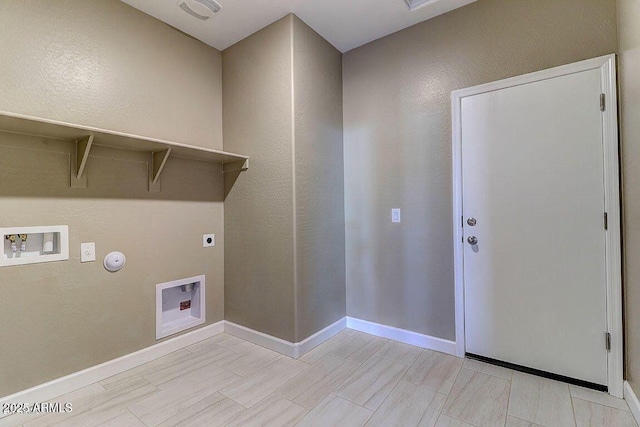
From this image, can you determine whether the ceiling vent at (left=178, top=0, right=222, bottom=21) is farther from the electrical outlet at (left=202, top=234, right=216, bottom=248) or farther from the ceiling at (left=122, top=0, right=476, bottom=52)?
the electrical outlet at (left=202, top=234, right=216, bottom=248)

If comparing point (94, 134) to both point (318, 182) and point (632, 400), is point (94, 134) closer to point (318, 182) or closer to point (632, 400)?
point (318, 182)

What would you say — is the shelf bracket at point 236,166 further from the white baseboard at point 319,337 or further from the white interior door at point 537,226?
the white interior door at point 537,226

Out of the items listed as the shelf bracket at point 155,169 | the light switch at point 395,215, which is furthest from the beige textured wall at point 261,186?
the light switch at point 395,215

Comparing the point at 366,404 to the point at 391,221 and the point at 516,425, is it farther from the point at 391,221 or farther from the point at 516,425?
the point at 391,221

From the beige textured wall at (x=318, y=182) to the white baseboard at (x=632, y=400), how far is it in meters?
1.92

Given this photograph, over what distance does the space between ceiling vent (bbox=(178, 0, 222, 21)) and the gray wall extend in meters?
0.41

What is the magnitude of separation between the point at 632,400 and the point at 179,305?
3115 mm

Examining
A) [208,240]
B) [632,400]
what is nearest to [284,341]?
[208,240]

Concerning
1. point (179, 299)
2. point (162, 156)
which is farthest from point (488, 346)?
point (162, 156)

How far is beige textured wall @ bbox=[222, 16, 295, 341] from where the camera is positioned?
7.55ft

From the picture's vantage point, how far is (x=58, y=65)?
1.82 m

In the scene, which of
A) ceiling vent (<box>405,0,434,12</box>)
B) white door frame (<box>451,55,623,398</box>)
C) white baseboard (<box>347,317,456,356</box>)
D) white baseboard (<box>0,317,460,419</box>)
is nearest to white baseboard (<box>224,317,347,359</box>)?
white baseboard (<box>0,317,460,419</box>)

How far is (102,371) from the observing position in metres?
1.95

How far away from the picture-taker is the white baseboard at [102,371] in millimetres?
1680
